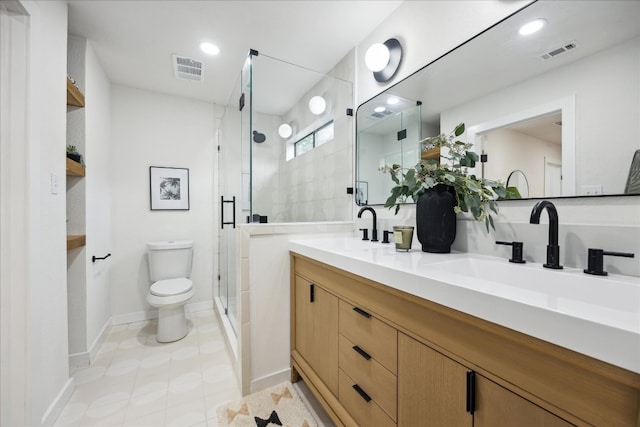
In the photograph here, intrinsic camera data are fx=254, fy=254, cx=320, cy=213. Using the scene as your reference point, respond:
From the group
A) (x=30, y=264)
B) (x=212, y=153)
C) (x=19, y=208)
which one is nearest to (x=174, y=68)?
(x=212, y=153)

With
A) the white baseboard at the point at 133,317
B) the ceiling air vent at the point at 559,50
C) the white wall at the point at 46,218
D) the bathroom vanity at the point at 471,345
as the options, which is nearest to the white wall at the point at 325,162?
the bathroom vanity at the point at 471,345

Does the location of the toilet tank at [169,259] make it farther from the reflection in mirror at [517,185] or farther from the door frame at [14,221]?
the reflection in mirror at [517,185]

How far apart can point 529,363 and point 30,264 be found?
1.87m

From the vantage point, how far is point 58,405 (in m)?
1.42

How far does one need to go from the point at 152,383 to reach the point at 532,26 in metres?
2.77

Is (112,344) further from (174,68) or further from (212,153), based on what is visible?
(174,68)

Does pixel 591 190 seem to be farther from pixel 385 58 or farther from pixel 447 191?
pixel 385 58

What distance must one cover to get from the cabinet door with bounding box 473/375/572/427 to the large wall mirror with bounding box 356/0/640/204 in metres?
0.73

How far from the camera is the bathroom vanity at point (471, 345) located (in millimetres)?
441

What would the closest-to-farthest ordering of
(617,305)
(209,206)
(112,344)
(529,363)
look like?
(529,363) < (617,305) < (112,344) < (209,206)

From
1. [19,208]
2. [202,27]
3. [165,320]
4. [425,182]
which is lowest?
[165,320]

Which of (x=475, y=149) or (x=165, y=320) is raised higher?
(x=475, y=149)

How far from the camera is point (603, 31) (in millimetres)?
835

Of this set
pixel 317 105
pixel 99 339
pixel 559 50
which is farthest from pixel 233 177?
pixel 559 50
